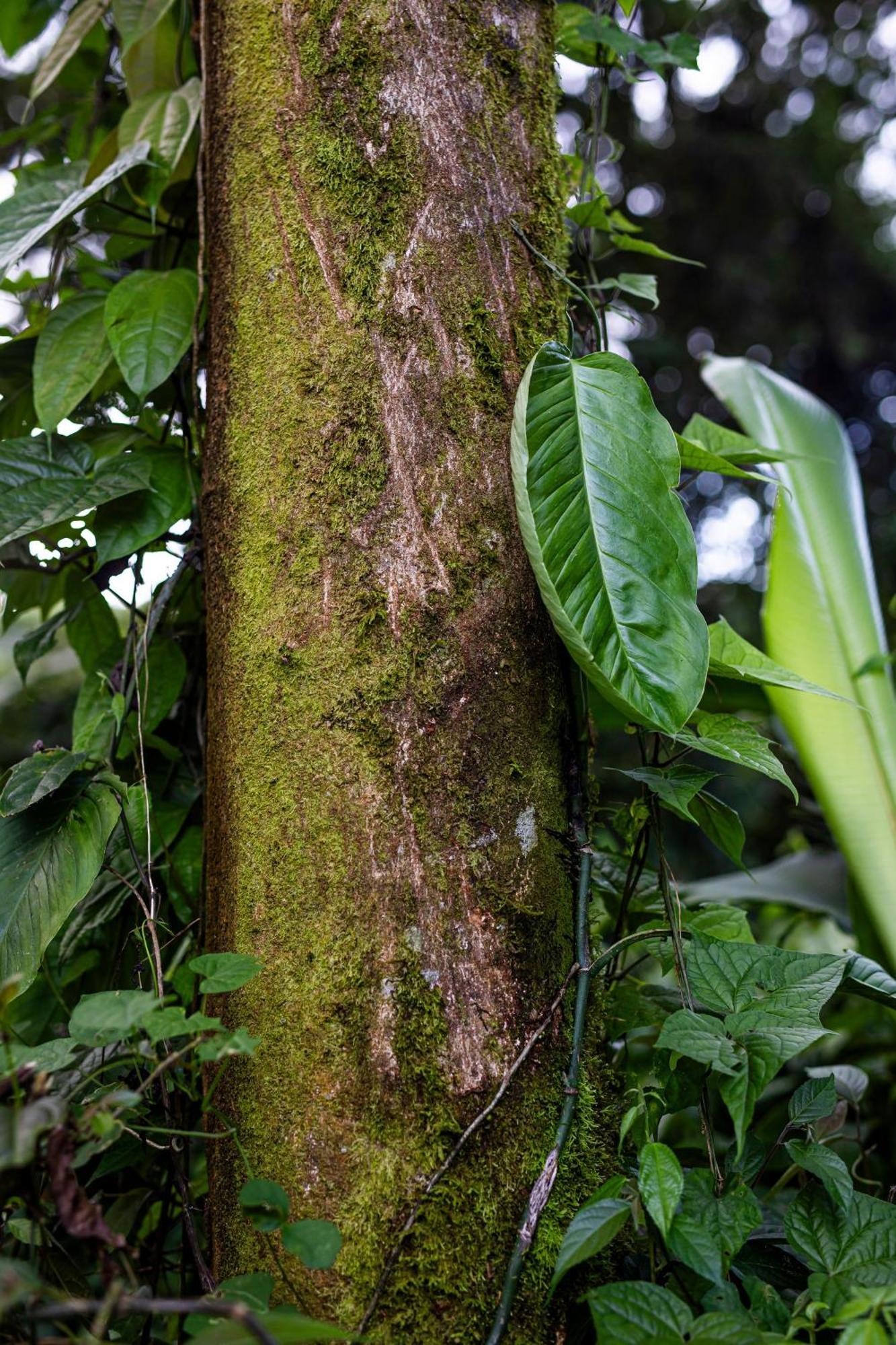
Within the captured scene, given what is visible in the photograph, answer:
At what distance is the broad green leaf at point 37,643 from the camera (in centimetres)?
132

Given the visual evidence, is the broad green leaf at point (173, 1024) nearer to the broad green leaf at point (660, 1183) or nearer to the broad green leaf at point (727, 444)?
the broad green leaf at point (660, 1183)

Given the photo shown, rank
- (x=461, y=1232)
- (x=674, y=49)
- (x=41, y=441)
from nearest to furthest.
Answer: (x=461, y=1232), (x=41, y=441), (x=674, y=49)

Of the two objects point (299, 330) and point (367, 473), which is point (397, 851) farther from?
point (299, 330)

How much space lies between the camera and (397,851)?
84cm

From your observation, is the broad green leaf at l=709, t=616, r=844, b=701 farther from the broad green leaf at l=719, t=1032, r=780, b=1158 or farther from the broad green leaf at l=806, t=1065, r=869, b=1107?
the broad green leaf at l=806, t=1065, r=869, b=1107

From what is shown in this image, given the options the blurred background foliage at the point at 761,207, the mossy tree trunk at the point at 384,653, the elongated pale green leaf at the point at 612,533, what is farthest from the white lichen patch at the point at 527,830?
the blurred background foliage at the point at 761,207

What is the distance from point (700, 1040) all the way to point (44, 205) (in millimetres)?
1306

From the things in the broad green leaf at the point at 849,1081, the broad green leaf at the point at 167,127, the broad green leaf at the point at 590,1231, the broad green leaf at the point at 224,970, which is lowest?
the broad green leaf at the point at 849,1081

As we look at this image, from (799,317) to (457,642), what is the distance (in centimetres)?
545

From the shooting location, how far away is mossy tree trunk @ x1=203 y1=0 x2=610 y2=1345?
79 cm

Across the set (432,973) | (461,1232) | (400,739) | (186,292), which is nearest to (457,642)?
(400,739)

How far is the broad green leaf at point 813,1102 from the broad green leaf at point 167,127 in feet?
4.24

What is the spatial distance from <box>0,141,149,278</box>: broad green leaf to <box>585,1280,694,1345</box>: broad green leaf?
1228mm

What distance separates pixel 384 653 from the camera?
880 mm
